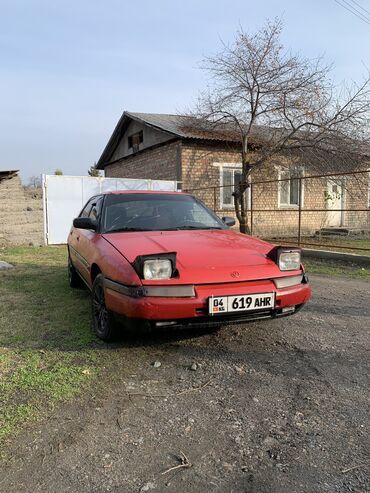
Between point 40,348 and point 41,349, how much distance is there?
0.03 meters

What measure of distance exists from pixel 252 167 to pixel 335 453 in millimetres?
12291

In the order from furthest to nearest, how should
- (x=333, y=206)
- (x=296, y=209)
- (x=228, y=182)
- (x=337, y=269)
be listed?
(x=333, y=206), (x=296, y=209), (x=228, y=182), (x=337, y=269)

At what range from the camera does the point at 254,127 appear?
14.0 meters

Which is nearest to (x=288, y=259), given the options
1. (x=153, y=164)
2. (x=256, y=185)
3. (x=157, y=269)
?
(x=157, y=269)

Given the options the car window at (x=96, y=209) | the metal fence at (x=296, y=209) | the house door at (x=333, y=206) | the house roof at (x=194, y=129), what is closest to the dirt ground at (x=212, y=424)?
the car window at (x=96, y=209)

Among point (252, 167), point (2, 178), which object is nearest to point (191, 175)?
point (252, 167)

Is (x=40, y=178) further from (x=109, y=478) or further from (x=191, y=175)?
(x=109, y=478)

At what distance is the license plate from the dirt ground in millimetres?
460

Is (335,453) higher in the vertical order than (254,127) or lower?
lower

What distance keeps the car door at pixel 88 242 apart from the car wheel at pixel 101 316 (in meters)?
0.42

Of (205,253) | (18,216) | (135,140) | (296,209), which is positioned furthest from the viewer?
(135,140)

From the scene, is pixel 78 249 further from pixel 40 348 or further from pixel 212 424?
pixel 212 424

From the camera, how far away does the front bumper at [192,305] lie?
301cm

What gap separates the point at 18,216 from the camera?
488 inches
